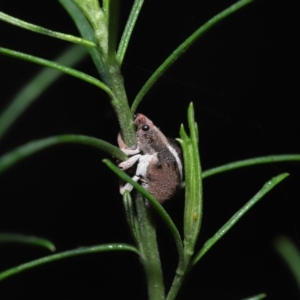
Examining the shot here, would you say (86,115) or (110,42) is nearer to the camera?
(110,42)

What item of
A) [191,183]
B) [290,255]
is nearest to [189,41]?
[191,183]

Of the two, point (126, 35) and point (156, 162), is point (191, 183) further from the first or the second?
point (126, 35)

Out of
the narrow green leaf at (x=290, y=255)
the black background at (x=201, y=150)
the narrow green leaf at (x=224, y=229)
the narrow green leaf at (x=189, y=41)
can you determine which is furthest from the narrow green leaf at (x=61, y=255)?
the black background at (x=201, y=150)

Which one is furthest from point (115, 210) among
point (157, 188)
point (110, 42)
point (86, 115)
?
point (110, 42)

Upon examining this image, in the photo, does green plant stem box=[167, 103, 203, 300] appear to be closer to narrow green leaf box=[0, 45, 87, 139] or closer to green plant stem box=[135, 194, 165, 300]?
green plant stem box=[135, 194, 165, 300]

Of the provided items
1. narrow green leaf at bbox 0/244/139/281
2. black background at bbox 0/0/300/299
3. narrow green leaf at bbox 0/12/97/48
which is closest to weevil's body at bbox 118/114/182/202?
narrow green leaf at bbox 0/244/139/281

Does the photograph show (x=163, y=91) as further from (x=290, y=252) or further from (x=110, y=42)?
(x=110, y=42)
